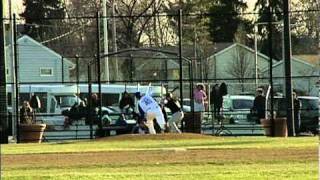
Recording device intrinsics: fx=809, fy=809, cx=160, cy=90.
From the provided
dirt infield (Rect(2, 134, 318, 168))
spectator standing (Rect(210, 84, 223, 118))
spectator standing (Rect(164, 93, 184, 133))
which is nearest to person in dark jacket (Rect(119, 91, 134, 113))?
spectator standing (Rect(210, 84, 223, 118))

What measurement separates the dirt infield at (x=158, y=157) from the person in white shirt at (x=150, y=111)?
22.3 ft

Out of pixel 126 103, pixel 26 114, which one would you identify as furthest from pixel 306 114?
pixel 26 114

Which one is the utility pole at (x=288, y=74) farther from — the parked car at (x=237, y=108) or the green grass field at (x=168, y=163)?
the green grass field at (x=168, y=163)

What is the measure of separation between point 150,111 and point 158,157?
861 centimetres

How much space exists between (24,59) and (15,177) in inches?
2051

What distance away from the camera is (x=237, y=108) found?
37.0 meters

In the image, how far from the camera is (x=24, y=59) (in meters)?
63.4

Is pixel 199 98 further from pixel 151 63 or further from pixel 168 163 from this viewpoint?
pixel 151 63

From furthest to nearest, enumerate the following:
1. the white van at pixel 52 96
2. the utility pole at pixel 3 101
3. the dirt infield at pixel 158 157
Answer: the white van at pixel 52 96, the utility pole at pixel 3 101, the dirt infield at pixel 158 157

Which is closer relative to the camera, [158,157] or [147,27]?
[158,157]

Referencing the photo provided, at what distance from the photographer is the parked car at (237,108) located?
32312mm

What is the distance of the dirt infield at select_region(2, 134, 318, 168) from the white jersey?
6.82 metres

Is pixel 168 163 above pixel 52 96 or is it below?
below

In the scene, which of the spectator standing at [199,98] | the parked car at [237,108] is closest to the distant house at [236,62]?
the parked car at [237,108]
